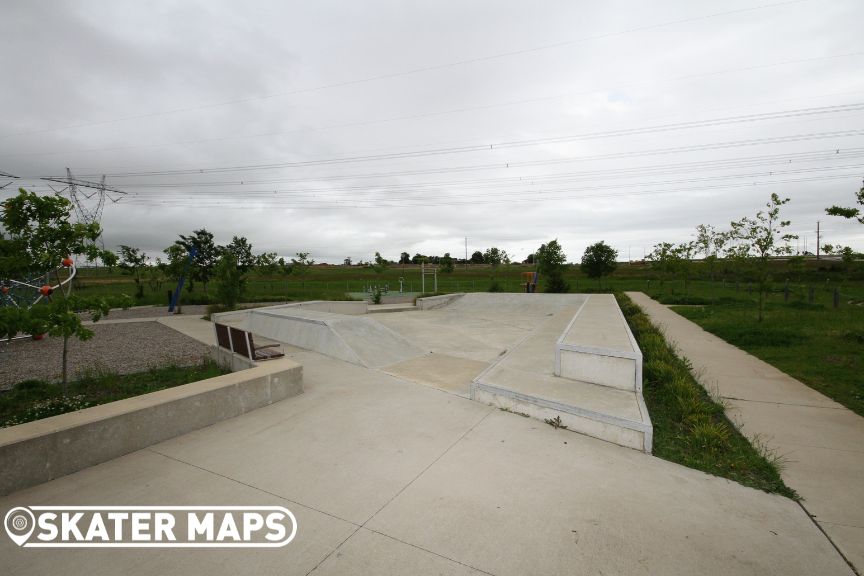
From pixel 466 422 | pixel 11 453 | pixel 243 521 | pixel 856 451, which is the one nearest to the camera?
pixel 243 521

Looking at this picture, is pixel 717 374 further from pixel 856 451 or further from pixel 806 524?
pixel 806 524

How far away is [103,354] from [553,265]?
28.1 metres

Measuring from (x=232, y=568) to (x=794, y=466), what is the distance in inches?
224

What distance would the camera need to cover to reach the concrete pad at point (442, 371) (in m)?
6.59

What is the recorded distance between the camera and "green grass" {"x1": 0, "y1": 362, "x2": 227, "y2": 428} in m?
5.13

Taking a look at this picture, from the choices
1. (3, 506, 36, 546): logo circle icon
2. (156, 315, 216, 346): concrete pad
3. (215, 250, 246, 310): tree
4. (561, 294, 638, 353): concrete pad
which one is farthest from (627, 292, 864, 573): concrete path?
(215, 250, 246, 310): tree

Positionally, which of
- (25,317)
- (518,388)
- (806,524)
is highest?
(25,317)

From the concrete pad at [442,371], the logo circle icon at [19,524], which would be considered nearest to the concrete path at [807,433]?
the concrete pad at [442,371]

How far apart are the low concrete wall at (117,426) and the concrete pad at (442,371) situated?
2676mm

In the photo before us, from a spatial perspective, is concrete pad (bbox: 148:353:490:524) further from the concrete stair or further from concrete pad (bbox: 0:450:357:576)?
the concrete stair

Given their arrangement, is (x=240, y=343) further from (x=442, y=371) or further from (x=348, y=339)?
(x=442, y=371)

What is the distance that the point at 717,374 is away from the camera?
7617mm

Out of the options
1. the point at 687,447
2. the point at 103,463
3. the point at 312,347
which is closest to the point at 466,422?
the point at 687,447

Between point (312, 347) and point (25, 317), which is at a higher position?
point (25, 317)
